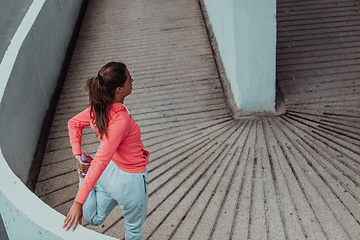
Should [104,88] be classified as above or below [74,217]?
above

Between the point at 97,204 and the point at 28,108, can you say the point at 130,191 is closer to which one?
the point at 97,204

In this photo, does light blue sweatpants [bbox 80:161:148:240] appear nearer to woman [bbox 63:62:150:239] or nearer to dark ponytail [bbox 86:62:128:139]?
woman [bbox 63:62:150:239]

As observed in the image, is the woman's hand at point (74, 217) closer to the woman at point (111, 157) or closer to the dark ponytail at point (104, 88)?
the woman at point (111, 157)

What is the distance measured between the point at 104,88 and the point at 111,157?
0.31 metres

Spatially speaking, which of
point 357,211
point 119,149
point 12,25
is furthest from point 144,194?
point 12,25

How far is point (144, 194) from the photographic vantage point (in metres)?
1.74

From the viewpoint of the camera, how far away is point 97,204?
5.84 ft

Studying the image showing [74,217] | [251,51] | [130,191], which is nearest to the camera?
[74,217]

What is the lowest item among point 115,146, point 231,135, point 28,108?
point 231,135

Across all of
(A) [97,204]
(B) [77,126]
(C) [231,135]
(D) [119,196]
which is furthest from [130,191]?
(C) [231,135]

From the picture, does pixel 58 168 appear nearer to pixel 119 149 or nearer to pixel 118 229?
pixel 118 229

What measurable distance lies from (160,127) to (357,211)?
1822mm

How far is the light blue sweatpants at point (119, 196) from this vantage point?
1694 mm

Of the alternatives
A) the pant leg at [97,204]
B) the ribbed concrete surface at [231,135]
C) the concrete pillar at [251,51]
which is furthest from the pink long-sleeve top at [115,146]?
the concrete pillar at [251,51]
